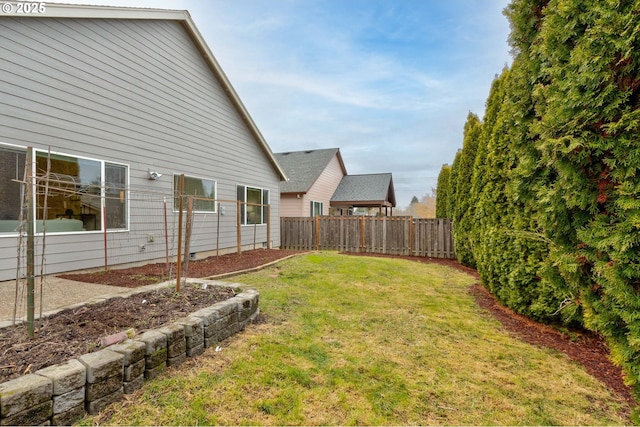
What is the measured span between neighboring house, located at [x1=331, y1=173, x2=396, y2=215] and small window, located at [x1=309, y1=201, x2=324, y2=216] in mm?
1568

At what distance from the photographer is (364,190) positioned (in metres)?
19.7

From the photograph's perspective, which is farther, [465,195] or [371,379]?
[465,195]

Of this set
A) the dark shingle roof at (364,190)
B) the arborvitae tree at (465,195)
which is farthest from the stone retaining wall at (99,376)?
the dark shingle roof at (364,190)

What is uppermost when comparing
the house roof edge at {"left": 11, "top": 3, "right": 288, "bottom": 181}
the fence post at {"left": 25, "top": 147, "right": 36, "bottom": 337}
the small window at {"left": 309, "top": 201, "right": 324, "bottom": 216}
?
the house roof edge at {"left": 11, "top": 3, "right": 288, "bottom": 181}

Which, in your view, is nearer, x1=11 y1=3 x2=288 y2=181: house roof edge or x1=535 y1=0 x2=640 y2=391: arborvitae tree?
x1=535 y1=0 x2=640 y2=391: arborvitae tree

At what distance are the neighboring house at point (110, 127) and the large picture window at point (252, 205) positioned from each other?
0.69m

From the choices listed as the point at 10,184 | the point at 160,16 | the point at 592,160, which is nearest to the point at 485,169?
the point at 592,160

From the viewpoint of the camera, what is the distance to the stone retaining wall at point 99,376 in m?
1.66

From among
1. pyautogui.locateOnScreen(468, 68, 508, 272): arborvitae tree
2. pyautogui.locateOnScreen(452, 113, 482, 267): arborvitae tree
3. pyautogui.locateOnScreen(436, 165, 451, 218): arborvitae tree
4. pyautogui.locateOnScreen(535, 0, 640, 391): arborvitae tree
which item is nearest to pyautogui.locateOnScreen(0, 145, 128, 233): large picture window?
pyautogui.locateOnScreen(535, 0, 640, 391): arborvitae tree

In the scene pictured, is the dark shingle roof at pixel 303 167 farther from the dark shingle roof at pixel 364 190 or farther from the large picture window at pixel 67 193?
the large picture window at pixel 67 193

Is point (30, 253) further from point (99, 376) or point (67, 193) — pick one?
point (67, 193)

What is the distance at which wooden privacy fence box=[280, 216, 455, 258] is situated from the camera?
11.1 meters

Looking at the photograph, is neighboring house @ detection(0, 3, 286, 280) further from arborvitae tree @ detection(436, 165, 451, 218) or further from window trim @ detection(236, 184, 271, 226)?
arborvitae tree @ detection(436, 165, 451, 218)

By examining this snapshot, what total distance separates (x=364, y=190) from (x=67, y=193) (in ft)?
52.9
